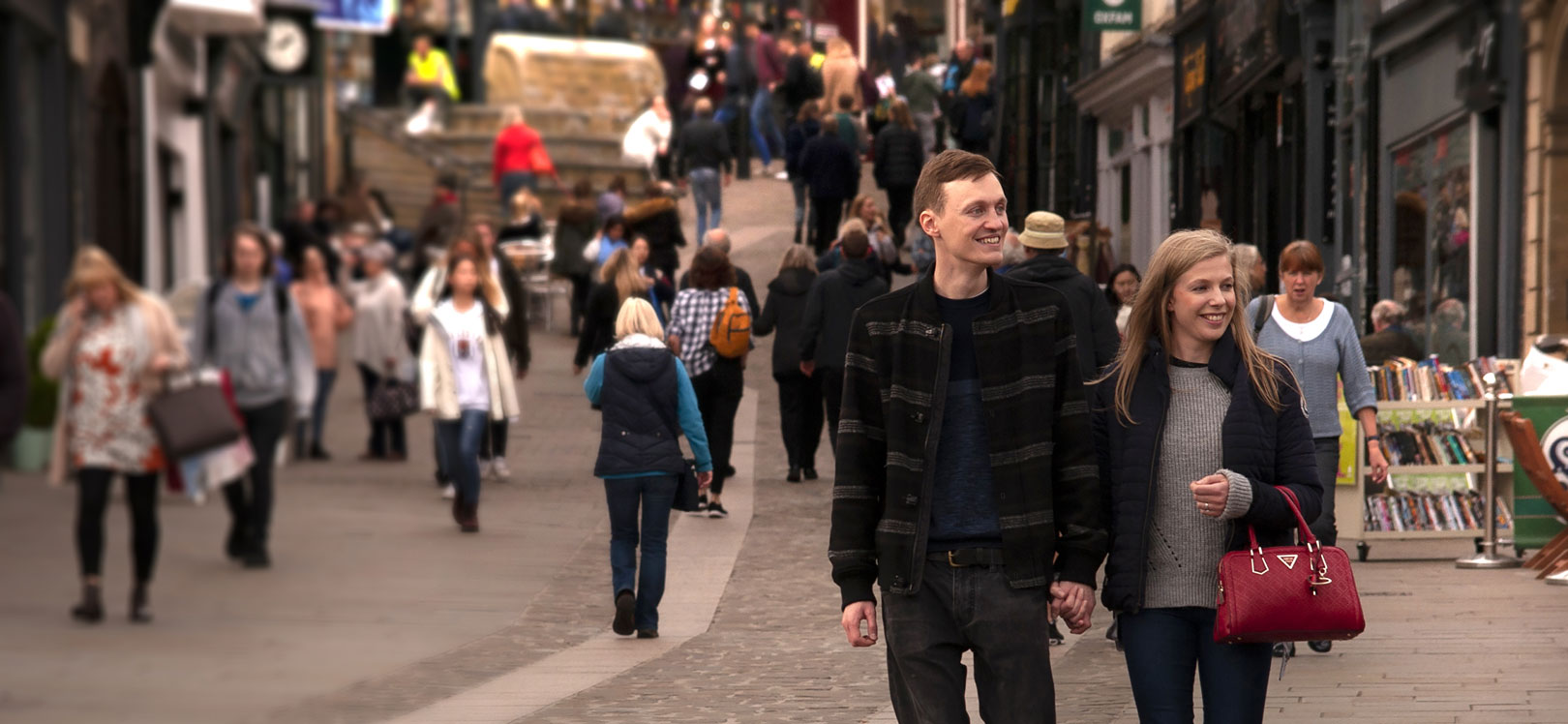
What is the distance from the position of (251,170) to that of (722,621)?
23.7 feet

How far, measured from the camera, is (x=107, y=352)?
1657 millimetres

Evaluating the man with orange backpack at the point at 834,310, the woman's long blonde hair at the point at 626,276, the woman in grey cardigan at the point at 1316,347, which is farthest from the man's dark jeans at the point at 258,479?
the man with orange backpack at the point at 834,310

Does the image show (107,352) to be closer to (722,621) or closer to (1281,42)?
(722,621)

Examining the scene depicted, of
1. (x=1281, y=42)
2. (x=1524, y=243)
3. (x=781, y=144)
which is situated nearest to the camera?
(x=1524, y=243)

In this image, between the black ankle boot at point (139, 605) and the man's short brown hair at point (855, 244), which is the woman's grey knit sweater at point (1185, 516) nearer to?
the black ankle boot at point (139, 605)

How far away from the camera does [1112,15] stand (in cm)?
2255

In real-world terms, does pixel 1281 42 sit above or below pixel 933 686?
above

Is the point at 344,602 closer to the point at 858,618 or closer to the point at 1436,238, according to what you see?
the point at 858,618

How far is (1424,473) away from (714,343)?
3.92m

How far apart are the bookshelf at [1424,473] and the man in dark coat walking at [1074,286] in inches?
93.0

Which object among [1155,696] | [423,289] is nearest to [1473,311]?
[1155,696]

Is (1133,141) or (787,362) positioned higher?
(1133,141)

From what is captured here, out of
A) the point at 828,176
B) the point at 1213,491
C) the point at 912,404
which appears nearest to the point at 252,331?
the point at 912,404

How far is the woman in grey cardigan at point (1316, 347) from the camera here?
736 cm
